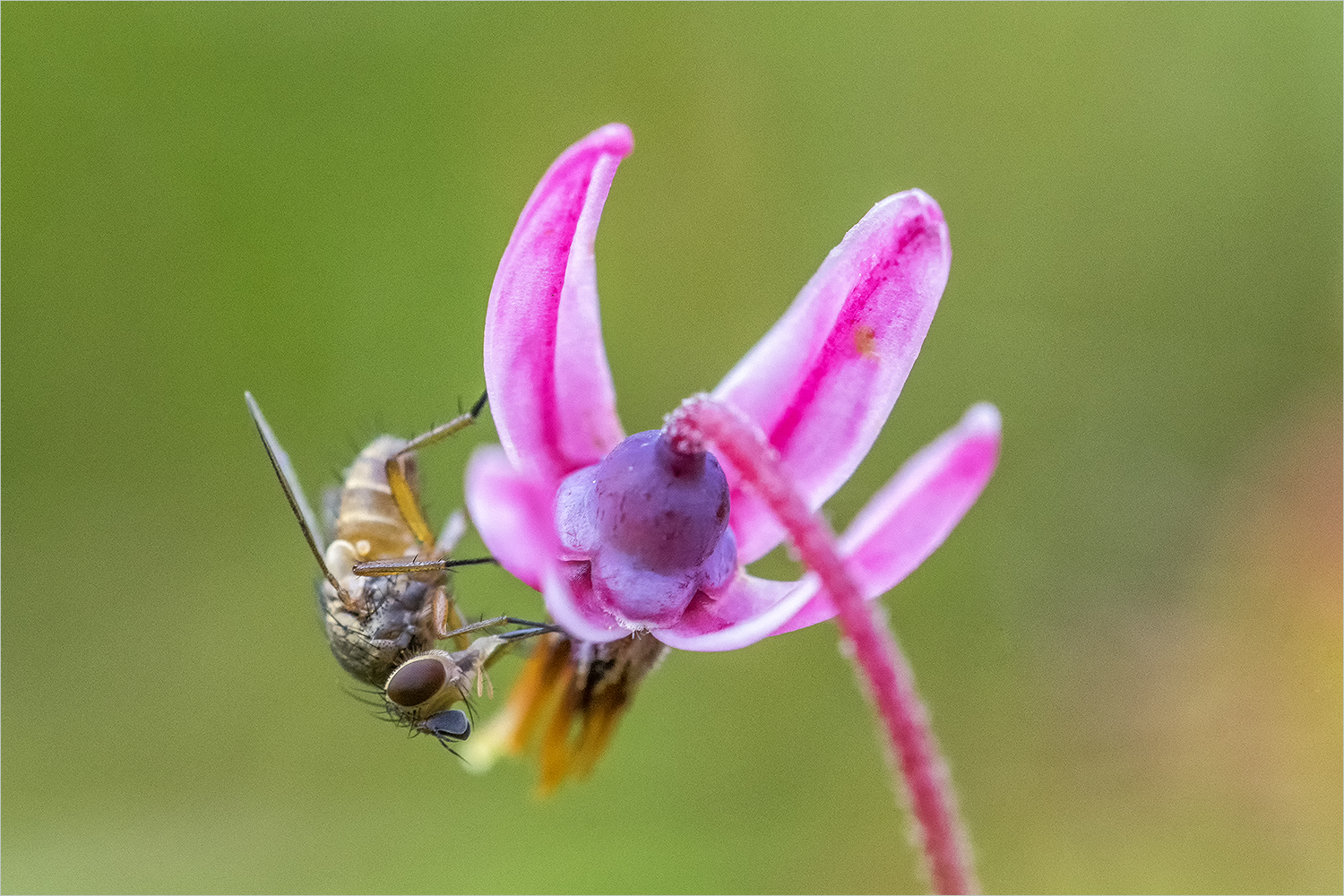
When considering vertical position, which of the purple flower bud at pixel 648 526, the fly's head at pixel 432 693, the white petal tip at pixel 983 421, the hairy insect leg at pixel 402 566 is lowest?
the fly's head at pixel 432 693

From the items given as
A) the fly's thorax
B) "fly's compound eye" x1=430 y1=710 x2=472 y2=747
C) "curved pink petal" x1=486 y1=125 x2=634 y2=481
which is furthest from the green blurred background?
"curved pink petal" x1=486 y1=125 x2=634 y2=481

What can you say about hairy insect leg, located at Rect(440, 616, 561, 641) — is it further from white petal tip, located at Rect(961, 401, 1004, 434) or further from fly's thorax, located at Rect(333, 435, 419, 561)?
white petal tip, located at Rect(961, 401, 1004, 434)

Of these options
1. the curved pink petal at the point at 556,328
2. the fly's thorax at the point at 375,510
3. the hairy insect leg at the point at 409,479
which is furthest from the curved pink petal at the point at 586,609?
the fly's thorax at the point at 375,510

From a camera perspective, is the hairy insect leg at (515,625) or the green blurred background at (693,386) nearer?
the hairy insect leg at (515,625)

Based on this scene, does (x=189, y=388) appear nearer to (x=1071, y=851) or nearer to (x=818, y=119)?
(x=818, y=119)

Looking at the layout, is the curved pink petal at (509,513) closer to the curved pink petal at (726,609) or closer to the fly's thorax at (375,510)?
the curved pink petal at (726,609)

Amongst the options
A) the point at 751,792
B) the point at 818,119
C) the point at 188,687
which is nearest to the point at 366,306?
the point at 188,687
